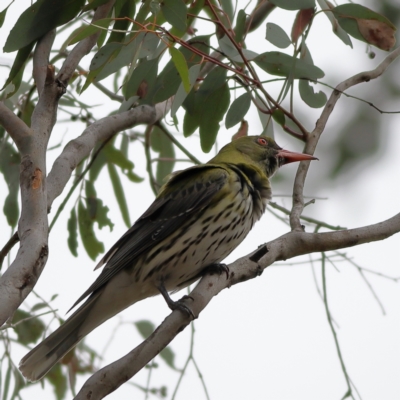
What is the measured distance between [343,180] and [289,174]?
3.05ft

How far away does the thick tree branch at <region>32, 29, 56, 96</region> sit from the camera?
295 centimetres

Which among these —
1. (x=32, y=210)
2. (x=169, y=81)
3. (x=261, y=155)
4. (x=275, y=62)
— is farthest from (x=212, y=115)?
(x=32, y=210)

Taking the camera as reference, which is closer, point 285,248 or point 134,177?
point 285,248

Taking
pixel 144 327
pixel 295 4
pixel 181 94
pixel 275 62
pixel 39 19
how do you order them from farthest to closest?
pixel 144 327, pixel 275 62, pixel 181 94, pixel 295 4, pixel 39 19

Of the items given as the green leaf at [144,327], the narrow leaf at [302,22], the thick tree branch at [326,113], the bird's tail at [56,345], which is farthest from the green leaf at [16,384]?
the narrow leaf at [302,22]

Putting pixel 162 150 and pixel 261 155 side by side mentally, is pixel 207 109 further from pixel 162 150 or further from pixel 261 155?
pixel 162 150

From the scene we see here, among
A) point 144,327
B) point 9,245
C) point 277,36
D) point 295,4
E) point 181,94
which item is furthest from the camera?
point 144,327

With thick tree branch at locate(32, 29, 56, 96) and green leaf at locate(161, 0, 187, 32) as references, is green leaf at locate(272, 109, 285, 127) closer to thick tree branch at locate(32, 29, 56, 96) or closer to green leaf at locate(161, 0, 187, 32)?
green leaf at locate(161, 0, 187, 32)

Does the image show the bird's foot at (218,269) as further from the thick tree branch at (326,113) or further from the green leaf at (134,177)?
the green leaf at (134,177)

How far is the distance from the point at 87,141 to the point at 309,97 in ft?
3.78

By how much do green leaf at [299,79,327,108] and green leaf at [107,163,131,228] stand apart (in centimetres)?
162

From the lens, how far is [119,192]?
4781 millimetres

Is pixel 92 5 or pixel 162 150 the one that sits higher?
pixel 162 150

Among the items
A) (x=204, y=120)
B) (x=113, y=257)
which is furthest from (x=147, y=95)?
(x=113, y=257)
